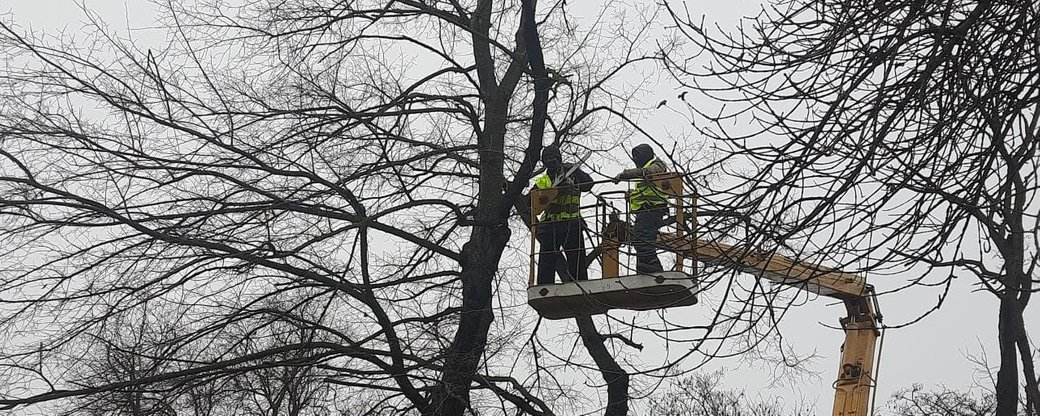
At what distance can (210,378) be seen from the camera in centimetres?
934

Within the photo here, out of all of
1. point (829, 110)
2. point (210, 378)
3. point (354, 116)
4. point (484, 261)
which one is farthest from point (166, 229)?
point (829, 110)

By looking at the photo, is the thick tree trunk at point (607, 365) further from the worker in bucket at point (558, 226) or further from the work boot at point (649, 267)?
the work boot at point (649, 267)

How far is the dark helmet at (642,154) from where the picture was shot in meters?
9.48

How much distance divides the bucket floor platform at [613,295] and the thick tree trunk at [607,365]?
972 millimetres

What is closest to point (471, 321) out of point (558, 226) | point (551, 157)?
point (558, 226)

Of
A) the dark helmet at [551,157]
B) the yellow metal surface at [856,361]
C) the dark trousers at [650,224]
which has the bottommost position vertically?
the dark trousers at [650,224]

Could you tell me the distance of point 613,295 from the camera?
9.48m

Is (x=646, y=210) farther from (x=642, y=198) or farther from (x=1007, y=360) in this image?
(x=1007, y=360)

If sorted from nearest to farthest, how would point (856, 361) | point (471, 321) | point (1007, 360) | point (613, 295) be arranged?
point (613, 295) < point (1007, 360) < point (471, 321) < point (856, 361)

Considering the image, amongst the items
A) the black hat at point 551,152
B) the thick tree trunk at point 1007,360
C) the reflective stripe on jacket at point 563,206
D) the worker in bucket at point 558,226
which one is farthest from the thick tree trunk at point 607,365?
the thick tree trunk at point 1007,360

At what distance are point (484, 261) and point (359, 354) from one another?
1723 millimetres

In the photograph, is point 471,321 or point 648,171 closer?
point 648,171

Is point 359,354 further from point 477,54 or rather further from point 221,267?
point 477,54

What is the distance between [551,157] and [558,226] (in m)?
0.59
